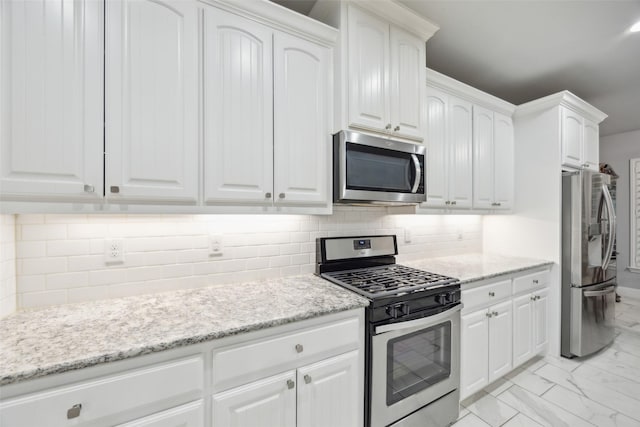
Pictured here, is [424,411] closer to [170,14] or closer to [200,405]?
[200,405]

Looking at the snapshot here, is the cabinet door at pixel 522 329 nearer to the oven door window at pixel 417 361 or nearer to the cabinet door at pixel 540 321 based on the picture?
the cabinet door at pixel 540 321

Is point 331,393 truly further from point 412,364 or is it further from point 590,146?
point 590,146

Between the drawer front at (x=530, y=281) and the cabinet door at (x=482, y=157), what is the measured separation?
0.70 meters

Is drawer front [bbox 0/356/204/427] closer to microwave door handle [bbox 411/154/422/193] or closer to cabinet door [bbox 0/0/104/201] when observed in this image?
cabinet door [bbox 0/0/104/201]

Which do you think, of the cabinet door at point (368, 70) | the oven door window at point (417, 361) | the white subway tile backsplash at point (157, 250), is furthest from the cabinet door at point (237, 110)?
the oven door window at point (417, 361)

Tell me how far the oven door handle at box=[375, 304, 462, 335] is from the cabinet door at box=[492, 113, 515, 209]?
58.9 inches

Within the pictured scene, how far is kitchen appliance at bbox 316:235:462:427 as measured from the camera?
56.4 inches

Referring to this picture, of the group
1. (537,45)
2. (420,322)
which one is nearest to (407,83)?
(537,45)

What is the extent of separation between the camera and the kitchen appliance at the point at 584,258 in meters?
2.51

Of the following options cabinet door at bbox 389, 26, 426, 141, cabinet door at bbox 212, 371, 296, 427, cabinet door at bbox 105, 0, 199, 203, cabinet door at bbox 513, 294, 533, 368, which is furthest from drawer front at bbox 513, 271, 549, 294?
cabinet door at bbox 105, 0, 199, 203

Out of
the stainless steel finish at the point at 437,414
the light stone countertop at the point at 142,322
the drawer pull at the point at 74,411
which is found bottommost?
the stainless steel finish at the point at 437,414

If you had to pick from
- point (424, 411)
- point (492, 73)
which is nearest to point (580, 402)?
point (424, 411)

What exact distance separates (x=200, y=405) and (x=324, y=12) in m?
2.22

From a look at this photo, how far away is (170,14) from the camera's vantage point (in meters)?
1.25
